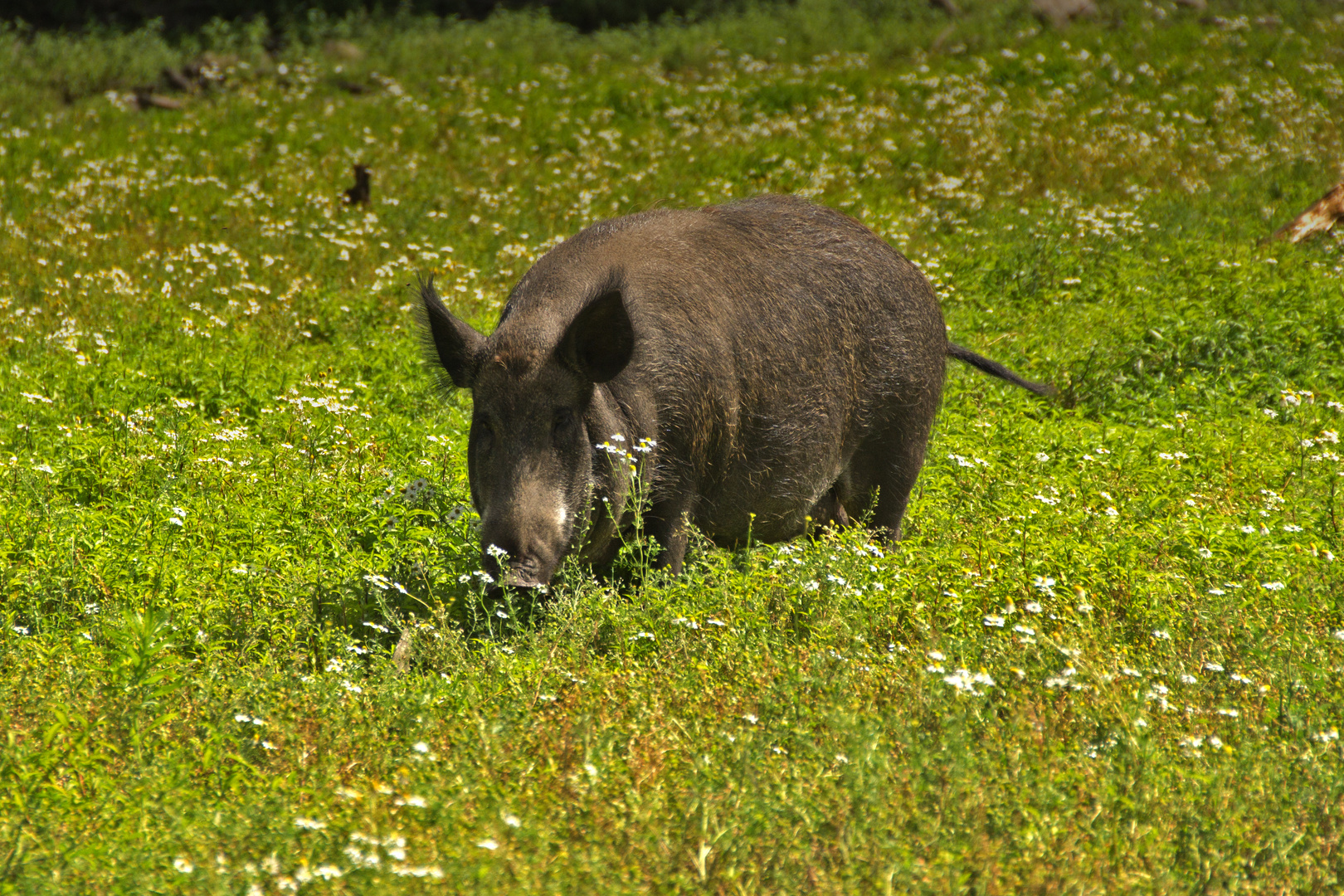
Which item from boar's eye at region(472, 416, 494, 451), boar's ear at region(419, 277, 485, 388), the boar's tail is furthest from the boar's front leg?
the boar's tail

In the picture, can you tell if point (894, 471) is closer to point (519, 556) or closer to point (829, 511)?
point (829, 511)

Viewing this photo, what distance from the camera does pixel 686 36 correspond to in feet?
65.7

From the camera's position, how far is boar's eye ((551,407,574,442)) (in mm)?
4471

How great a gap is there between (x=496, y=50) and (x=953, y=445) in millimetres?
13871

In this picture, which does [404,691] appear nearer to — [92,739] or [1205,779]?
[92,739]

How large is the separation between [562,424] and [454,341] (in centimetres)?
57

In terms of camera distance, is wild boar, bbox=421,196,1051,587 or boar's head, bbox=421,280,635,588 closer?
boar's head, bbox=421,280,635,588

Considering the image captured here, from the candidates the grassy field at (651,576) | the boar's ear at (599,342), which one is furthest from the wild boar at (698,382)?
the grassy field at (651,576)

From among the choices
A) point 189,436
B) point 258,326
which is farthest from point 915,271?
point 258,326

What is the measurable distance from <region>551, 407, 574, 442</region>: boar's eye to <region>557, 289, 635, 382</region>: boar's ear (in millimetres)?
155

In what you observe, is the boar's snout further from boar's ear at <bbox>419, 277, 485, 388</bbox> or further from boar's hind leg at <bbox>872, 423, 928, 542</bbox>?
boar's hind leg at <bbox>872, 423, 928, 542</bbox>

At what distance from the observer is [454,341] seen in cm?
465

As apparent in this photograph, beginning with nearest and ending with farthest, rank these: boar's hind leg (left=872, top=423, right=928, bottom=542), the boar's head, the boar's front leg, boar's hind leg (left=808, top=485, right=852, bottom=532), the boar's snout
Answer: the boar's snout, the boar's head, the boar's front leg, boar's hind leg (left=872, top=423, right=928, bottom=542), boar's hind leg (left=808, top=485, right=852, bottom=532)

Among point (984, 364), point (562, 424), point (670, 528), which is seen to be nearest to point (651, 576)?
point (670, 528)
